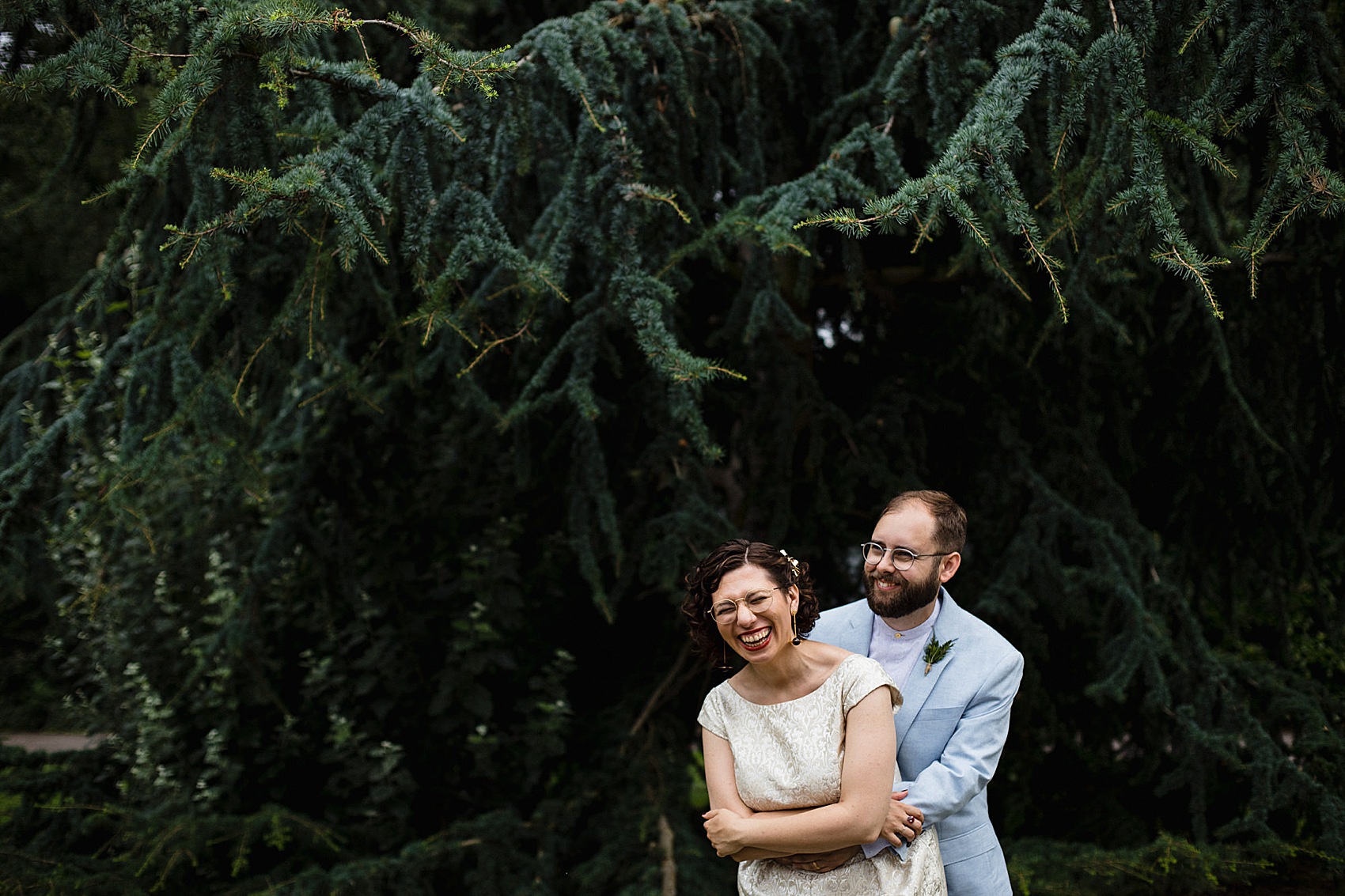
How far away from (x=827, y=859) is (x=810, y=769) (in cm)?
18

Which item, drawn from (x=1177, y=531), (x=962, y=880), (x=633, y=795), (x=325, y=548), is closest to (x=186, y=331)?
(x=325, y=548)

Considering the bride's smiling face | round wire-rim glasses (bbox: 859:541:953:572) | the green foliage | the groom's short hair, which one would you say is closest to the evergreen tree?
the green foliage

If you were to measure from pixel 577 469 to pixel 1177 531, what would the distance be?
3031mm

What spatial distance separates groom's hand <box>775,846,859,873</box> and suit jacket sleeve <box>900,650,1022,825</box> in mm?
152

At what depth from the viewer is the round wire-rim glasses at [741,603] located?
171 centimetres

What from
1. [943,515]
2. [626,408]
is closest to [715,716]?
[943,515]

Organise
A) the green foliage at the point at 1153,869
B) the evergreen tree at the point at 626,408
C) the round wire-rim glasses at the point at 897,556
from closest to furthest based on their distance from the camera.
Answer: the round wire-rim glasses at the point at 897,556, the evergreen tree at the point at 626,408, the green foliage at the point at 1153,869

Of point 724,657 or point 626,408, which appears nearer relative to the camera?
point 724,657

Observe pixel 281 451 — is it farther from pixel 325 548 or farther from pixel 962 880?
pixel 962 880

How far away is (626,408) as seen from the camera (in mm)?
3830

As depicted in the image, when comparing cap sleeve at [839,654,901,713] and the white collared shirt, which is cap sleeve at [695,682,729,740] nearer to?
cap sleeve at [839,654,901,713]

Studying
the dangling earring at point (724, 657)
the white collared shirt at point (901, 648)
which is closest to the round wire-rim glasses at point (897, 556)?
the white collared shirt at point (901, 648)

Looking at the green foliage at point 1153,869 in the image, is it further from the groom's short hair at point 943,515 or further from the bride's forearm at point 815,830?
the bride's forearm at point 815,830

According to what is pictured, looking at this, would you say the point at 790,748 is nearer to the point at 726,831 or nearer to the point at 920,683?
the point at 726,831
